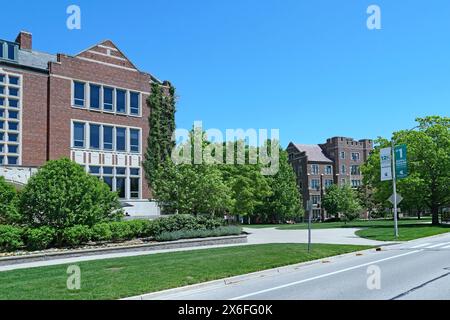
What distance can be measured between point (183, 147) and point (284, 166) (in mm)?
39901

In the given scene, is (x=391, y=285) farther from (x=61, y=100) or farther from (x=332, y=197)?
(x=332, y=197)

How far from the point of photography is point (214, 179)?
95.2 feet

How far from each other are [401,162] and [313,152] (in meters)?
66.7

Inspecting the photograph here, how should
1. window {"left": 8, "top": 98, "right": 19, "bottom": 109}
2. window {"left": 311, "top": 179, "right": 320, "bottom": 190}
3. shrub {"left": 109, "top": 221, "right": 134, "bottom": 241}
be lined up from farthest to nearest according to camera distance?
window {"left": 311, "top": 179, "right": 320, "bottom": 190}
window {"left": 8, "top": 98, "right": 19, "bottom": 109}
shrub {"left": 109, "top": 221, "right": 134, "bottom": 241}

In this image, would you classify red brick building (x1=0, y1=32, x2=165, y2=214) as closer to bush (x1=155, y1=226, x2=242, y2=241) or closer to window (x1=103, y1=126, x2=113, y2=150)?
window (x1=103, y1=126, x2=113, y2=150)

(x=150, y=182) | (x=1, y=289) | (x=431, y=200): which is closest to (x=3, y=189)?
(x=1, y=289)

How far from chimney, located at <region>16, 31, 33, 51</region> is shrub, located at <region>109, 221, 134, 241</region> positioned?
23.2 m

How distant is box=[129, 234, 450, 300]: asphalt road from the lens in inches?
388

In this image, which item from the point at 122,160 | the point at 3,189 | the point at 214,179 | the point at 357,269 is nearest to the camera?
the point at 357,269

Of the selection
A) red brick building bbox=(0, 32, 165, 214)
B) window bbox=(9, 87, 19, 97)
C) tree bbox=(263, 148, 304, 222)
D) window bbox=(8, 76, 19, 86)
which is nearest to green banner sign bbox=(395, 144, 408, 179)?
red brick building bbox=(0, 32, 165, 214)

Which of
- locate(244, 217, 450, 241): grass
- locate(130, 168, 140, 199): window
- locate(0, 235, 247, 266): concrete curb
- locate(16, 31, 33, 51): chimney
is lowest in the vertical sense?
locate(244, 217, 450, 241): grass

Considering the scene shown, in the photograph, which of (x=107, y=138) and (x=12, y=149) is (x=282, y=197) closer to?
(x=107, y=138)

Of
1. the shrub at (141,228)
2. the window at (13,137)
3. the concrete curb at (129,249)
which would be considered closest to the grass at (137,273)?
the concrete curb at (129,249)

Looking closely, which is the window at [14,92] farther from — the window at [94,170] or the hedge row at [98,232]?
the hedge row at [98,232]
